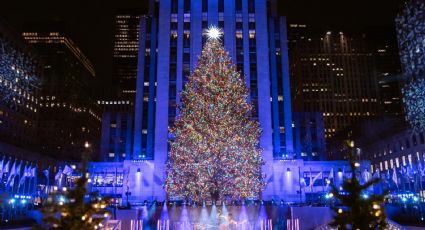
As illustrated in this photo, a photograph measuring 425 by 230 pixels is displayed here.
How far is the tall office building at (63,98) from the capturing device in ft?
465

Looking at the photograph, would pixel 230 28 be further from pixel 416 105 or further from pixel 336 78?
pixel 336 78

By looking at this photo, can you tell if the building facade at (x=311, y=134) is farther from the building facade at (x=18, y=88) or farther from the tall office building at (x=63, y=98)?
the tall office building at (x=63, y=98)

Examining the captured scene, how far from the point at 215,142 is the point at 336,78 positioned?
431ft

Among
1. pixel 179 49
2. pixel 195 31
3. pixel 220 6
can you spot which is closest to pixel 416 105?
pixel 220 6

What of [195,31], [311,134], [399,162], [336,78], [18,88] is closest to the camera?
[195,31]

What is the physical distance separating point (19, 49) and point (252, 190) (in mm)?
81616

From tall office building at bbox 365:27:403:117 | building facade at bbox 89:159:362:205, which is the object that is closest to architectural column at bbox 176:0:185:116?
building facade at bbox 89:159:362:205

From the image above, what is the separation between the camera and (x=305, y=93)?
513 ft

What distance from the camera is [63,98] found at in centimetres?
15238

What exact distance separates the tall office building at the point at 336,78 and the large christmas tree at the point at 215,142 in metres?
120

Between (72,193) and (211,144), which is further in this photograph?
(211,144)

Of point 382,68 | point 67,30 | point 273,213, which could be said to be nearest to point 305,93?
point 382,68

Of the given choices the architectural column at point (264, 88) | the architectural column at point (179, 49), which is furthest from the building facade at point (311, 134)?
the architectural column at point (179, 49)

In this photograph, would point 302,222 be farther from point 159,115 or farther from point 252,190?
point 159,115
